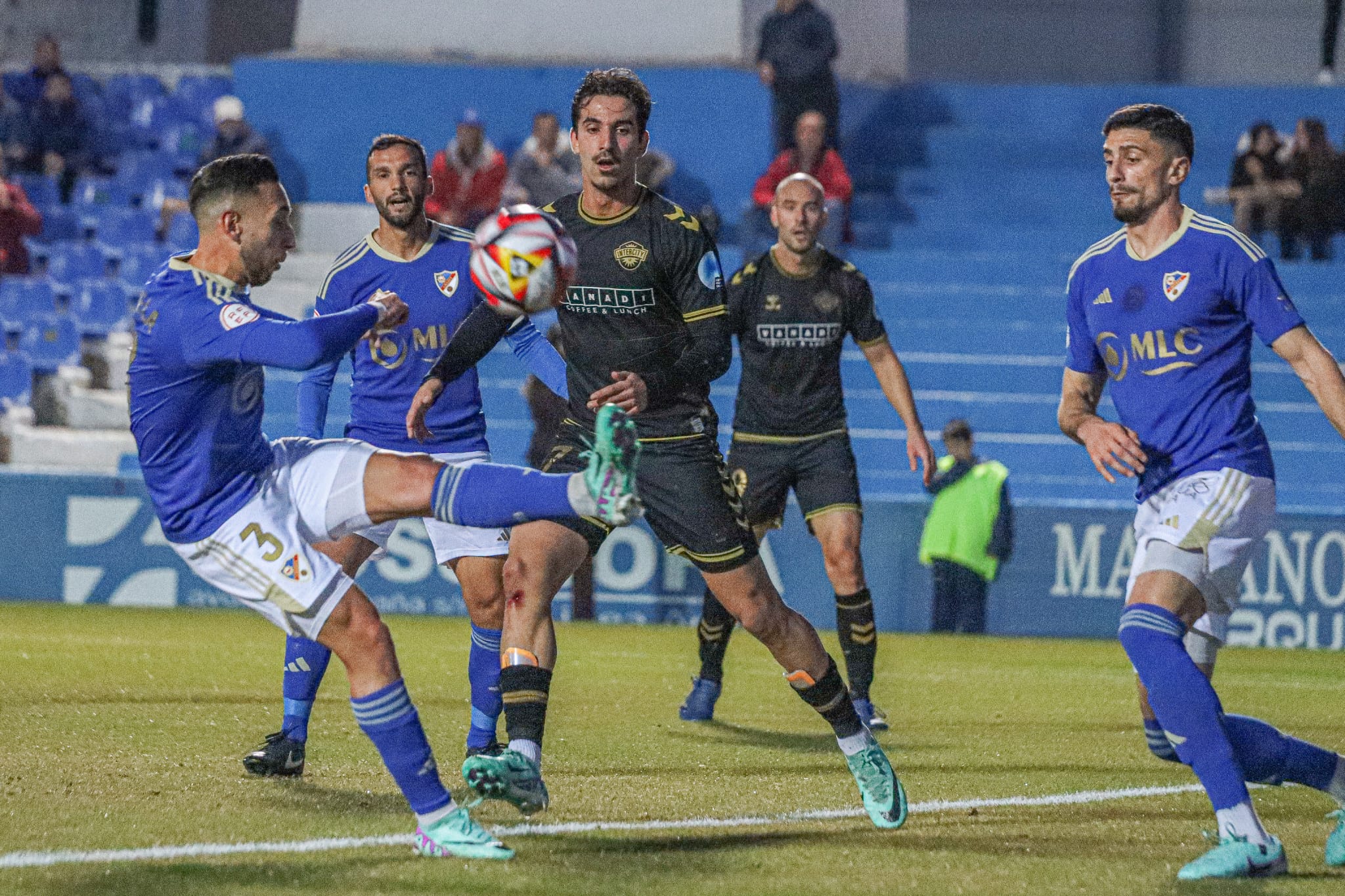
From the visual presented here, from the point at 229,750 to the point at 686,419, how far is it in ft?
8.15

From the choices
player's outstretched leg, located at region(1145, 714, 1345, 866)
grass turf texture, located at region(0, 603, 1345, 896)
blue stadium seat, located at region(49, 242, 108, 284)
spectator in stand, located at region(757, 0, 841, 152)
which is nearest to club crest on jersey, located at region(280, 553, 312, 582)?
grass turf texture, located at region(0, 603, 1345, 896)

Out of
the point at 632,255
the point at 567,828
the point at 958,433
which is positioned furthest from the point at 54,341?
the point at 567,828

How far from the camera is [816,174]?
18281 mm

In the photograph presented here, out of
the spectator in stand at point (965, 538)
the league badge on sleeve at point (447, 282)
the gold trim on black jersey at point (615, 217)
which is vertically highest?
the gold trim on black jersey at point (615, 217)

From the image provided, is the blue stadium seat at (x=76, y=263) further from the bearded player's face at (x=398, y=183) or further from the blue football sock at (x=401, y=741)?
the blue football sock at (x=401, y=741)

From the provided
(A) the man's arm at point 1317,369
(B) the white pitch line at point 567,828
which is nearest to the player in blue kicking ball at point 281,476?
(B) the white pitch line at point 567,828

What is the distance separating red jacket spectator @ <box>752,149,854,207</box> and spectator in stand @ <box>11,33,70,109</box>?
7.93 m

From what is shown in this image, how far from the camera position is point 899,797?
19.7ft

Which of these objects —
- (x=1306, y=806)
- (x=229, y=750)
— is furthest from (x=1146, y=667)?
(x=229, y=750)

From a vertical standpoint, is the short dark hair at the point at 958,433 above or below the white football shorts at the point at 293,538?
below

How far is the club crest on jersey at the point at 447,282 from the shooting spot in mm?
7336

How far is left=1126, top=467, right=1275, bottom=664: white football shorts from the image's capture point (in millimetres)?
5449

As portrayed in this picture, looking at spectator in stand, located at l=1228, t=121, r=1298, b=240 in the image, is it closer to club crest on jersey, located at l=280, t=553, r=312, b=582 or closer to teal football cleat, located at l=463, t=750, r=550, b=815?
teal football cleat, located at l=463, t=750, r=550, b=815

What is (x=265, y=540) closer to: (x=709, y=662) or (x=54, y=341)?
(x=709, y=662)
